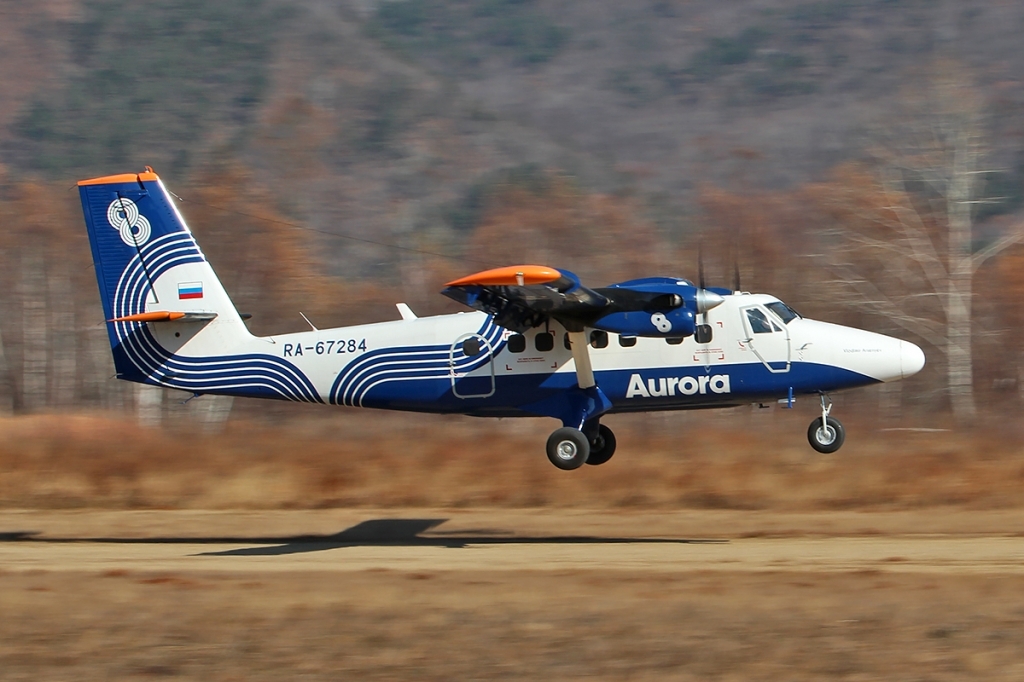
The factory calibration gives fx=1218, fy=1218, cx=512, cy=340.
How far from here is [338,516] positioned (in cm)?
1973

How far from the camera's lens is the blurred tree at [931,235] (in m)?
28.4

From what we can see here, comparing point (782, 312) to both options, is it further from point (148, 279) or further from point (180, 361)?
point (148, 279)

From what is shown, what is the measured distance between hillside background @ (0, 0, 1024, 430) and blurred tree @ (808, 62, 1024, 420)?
250 millimetres

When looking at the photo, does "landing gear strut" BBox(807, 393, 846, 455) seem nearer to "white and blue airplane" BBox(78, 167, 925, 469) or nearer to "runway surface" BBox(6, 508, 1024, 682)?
"white and blue airplane" BBox(78, 167, 925, 469)

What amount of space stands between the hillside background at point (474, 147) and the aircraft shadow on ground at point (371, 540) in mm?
5806

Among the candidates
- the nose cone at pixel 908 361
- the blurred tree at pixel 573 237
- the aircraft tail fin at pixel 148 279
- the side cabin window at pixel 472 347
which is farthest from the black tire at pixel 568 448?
the blurred tree at pixel 573 237

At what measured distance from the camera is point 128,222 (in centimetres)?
1725

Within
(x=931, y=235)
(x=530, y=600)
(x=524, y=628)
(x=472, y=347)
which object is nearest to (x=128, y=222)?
(x=472, y=347)

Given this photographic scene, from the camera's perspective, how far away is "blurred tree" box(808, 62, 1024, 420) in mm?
28422

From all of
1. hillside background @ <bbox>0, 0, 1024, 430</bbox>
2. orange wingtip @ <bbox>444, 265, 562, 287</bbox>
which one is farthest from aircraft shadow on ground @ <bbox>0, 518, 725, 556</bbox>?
hillside background @ <bbox>0, 0, 1024, 430</bbox>

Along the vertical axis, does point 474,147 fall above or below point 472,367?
above

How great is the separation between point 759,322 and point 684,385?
124cm

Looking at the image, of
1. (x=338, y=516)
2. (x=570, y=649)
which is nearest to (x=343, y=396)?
(x=338, y=516)

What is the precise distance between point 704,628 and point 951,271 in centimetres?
2071
